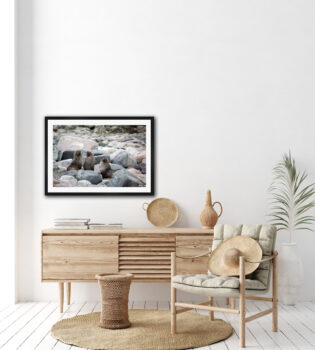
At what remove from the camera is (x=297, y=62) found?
5.53 m

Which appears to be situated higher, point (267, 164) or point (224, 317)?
point (267, 164)

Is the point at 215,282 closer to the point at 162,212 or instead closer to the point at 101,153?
the point at 162,212

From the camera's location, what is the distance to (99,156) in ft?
18.0

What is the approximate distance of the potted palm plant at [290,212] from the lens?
517 cm

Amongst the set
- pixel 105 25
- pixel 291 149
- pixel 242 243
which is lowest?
pixel 242 243

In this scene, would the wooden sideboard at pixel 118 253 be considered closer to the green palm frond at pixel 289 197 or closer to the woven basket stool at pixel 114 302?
the woven basket stool at pixel 114 302

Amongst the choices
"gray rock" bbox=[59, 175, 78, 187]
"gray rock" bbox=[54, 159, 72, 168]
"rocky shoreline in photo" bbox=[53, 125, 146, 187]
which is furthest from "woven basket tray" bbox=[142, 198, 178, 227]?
"gray rock" bbox=[54, 159, 72, 168]

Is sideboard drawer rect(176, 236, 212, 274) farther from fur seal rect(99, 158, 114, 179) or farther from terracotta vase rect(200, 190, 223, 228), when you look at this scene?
fur seal rect(99, 158, 114, 179)

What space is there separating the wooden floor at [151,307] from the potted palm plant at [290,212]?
0.25m

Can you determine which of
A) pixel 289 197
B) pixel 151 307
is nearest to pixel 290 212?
pixel 289 197

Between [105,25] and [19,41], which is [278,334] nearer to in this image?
[105,25]

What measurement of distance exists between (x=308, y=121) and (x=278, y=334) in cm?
238
